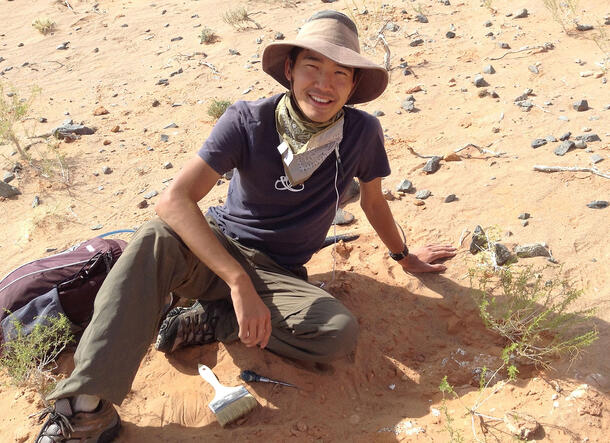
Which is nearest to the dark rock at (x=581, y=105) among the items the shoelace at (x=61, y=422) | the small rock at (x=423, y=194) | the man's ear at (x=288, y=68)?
the small rock at (x=423, y=194)

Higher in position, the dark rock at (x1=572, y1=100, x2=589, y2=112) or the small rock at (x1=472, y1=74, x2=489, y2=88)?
the small rock at (x1=472, y1=74, x2=489, y2=88)

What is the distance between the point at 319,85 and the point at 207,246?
883 millimetres

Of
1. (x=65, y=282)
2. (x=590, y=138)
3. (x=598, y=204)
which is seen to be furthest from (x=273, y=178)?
(x=590, y=138)

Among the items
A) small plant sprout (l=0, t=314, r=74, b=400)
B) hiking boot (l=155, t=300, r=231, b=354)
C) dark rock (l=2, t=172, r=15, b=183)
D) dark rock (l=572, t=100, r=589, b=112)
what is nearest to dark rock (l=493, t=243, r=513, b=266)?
hiking boot (l=155, t=300, r=231, b=354)

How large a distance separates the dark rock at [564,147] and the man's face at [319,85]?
7.34 ft

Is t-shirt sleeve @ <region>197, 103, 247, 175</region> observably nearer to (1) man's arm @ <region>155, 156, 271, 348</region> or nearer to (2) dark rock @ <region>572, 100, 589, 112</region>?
(1) man's arm @ <region>155, 156, 271, 348</region>

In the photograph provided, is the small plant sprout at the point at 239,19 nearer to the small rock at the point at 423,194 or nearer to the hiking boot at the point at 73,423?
the small rock at the point at 423,194

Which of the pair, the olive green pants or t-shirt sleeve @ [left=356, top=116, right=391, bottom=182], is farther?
t-shirt sleeve @ [left=356, top=116, right=391, bottom=182]

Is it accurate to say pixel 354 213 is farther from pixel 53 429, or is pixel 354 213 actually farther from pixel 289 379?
pixel 53 429

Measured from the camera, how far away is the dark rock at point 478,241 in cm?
326

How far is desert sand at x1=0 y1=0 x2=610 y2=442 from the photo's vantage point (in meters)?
2.46

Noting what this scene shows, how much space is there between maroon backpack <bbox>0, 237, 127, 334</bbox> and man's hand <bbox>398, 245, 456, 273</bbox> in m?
1.70

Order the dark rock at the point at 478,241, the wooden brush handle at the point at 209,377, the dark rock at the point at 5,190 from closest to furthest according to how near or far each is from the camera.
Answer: the wooden brush handle at the point at 209,377, the dark rock at the point at 478,241, the dark rock at the point at 5,190

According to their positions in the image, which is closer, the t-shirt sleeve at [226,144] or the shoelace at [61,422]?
the shoelace at [61,422]
